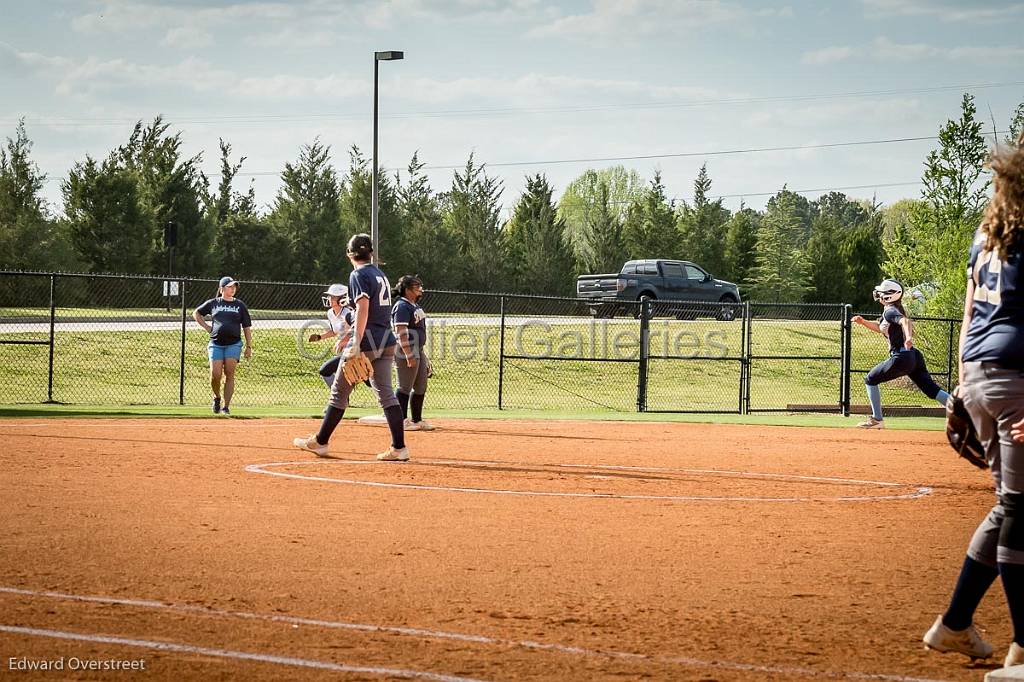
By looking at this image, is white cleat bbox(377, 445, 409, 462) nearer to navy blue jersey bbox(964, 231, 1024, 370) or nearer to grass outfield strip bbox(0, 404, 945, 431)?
grass outfield strip bbox(0, 404, 945, 431)

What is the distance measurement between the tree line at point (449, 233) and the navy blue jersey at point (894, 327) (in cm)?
1478

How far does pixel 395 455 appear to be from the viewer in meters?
11.5

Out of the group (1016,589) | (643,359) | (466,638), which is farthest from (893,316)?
(466,638)

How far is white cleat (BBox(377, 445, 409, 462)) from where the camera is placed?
11.5 metres

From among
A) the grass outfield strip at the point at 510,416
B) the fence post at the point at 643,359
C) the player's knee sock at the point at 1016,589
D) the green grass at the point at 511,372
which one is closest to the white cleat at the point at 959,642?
the player's knee sock at the point at 1016,589

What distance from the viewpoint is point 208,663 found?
4.57m

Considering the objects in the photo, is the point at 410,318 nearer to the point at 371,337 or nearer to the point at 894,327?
the point at 371,337

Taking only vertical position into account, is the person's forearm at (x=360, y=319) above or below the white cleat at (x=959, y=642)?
above

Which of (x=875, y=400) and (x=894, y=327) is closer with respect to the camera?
(x=894, y=327)

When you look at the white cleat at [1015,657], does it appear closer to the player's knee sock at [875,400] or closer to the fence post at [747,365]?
the player's knee sock at [875,400]

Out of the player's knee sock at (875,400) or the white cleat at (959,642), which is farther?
the player's knee sock at (875,400)

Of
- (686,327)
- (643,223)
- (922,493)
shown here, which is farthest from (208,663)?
(643,223)

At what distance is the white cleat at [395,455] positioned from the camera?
11469 mm

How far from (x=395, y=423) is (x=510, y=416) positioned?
29.4 ft
